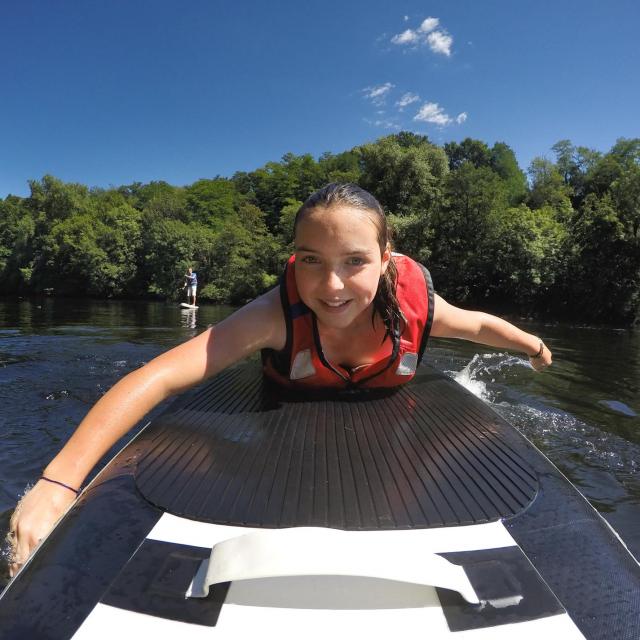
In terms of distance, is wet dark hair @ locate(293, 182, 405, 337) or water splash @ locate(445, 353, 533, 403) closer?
wet dark hair @ locate(293, 182, 405, 337)

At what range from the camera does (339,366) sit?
2.06 m

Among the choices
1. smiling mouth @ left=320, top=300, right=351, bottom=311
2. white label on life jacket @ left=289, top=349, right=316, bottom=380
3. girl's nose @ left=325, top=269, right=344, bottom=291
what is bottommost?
white label on life jacket @ left=289, top=349, right=316, bottom=380

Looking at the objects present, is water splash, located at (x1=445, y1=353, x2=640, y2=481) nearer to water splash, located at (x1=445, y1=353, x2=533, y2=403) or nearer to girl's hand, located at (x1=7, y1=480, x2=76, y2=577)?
water splash, located at (x1=445, y1=353, x2=533, y2=403)

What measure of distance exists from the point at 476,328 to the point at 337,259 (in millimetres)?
1077

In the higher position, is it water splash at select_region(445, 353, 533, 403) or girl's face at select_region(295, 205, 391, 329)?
girl's face at select_region(295, 205, 391, 329)

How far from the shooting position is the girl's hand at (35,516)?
113 cm

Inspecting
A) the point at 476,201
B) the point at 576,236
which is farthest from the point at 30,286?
the point at 576,236

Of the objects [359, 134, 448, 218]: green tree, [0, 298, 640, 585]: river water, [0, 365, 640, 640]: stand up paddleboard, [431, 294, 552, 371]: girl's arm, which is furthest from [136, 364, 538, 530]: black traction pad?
[359, 134, 448, 218]: green tree

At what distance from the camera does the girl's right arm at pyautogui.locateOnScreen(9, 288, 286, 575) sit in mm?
1181

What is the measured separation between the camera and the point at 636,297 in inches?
680

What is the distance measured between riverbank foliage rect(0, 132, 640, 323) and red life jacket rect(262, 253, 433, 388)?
60.8 feet

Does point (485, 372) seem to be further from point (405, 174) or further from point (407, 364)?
point (405, 174)

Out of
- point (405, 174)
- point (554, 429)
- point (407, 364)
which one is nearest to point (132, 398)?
point (407, 364)

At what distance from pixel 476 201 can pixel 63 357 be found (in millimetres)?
20785
